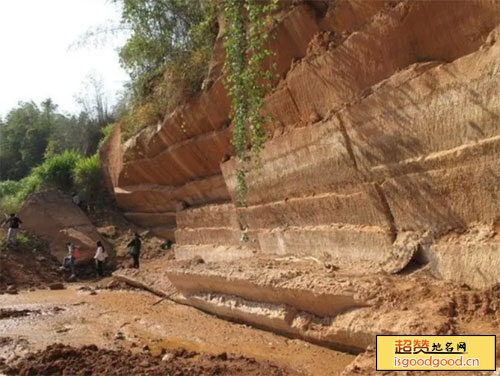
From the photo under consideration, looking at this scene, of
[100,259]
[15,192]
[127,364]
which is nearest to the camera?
[127,364]

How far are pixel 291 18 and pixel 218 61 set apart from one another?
2.16 meters

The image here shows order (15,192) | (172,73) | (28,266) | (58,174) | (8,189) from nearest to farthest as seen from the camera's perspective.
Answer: (172,73)
(28,266)
(58,174)
(15,192)
(8,189)

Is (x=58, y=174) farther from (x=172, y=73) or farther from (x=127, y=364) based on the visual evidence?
(x=127, y=364)

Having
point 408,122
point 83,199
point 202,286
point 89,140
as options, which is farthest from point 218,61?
point 89,140

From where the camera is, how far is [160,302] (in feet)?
25.1

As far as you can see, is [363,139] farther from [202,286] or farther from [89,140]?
[89,140]

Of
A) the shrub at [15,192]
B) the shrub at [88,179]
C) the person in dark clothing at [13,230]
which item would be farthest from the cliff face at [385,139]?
the shrub at [15,192]

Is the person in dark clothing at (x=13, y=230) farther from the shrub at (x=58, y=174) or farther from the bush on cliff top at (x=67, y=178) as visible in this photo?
the shrub at (x=58, y=174)

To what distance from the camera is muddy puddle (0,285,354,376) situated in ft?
14.2

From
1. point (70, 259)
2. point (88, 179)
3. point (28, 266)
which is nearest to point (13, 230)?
point (28, 266)

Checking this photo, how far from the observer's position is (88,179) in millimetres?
15516

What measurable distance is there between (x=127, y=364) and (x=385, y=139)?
2980 millimetres

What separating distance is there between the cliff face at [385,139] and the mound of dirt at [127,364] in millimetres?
1546

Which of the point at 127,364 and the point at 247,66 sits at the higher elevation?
the point at 247,66
